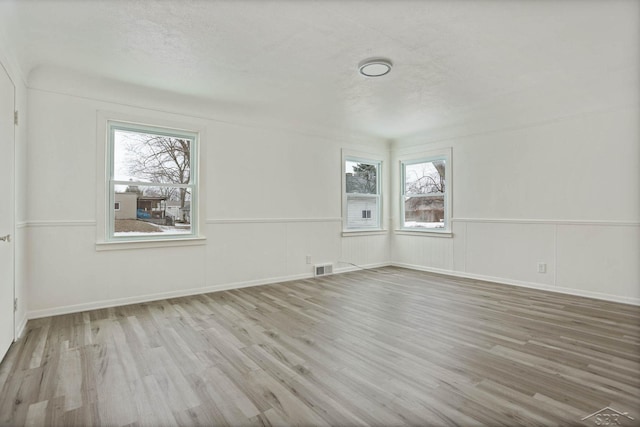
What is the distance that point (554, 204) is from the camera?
14.7 ft

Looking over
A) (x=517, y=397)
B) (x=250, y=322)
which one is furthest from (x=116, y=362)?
(x=517, y=397)

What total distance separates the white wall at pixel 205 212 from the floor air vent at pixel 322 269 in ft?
0.35

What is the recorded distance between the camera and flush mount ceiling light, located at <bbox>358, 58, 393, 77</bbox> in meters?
3.12

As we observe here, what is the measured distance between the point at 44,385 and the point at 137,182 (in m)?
2.47

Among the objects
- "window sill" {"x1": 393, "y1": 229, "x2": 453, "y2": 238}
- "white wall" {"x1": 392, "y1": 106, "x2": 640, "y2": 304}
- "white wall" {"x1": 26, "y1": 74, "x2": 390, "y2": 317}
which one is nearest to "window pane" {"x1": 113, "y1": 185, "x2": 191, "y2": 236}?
"white wall" {"x1": 26, "y1": 74, "x2": 390, "y2": 317}

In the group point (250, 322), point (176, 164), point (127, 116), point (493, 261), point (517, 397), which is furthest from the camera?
point (493, 261)

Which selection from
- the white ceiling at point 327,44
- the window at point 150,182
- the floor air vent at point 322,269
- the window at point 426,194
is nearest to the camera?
the white ceiling at point 327,44

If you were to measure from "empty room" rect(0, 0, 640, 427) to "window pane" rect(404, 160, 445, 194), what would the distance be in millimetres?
69

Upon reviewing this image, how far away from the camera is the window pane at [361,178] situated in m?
6.13

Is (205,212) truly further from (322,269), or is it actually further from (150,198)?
(322,269)

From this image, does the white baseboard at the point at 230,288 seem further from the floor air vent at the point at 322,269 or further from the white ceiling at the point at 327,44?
the white ceiling at the point at 327,44

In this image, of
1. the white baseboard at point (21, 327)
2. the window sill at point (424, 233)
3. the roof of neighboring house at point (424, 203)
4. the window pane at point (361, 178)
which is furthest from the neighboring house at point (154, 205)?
the roof of neighboring house at point (424, 203)

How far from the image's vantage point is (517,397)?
75.0 inches

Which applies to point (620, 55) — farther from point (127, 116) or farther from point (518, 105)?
point (127, 116)
